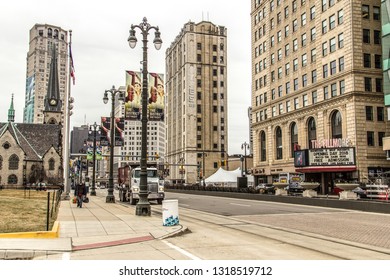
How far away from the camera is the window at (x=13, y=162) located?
108375mm

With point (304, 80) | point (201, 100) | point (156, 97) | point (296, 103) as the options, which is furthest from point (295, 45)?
point (201, 100)

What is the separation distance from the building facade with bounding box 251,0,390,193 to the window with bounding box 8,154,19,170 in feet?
224

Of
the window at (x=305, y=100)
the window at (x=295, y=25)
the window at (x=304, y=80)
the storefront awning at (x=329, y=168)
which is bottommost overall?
the storefront awning at (x=329, y=168)

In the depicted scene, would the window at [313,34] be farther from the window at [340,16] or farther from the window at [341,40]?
the window at [341,40]

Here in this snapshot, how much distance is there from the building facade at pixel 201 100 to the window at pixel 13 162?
49.1 meters

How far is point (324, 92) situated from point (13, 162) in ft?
278

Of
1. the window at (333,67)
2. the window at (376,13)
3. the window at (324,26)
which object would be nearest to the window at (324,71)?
the window at (333,67)

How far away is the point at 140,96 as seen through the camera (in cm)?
2284

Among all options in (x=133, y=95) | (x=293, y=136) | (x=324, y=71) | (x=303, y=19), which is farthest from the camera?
(x=293, y=136)

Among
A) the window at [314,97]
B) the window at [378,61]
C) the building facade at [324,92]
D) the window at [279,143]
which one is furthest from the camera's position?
the window at [279,143]

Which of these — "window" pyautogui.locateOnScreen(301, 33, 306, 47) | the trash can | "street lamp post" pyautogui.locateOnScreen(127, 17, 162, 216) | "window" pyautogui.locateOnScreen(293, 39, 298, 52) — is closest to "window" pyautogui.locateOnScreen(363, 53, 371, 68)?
A: "window" pyautogui.locateOnScreen(301, 33, 306, 47)

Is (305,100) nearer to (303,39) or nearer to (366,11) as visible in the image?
(303,39)

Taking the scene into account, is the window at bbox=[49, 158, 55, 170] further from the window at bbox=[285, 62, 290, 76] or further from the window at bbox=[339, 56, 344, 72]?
the window at bbox=[339, 56, 344, 72]

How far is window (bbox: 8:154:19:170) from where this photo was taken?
108m
